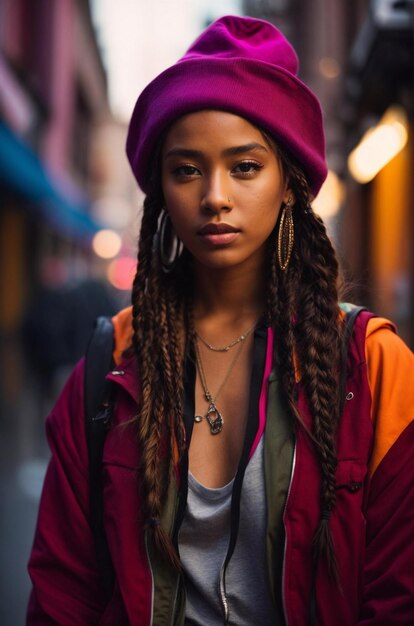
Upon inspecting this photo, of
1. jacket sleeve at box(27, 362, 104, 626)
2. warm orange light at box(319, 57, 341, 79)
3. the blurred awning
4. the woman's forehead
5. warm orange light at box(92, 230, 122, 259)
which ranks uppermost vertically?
warm orange light at box(92, 230, 122, 259)

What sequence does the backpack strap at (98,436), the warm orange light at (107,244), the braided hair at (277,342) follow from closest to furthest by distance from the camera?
the braided hair at (277,342)
the backpack strap at (98,436)
the warm orange light at (107,244)

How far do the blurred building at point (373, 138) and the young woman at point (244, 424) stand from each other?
40 cm

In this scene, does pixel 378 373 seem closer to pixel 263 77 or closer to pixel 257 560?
pixel 257 560

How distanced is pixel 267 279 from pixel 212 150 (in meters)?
0.42

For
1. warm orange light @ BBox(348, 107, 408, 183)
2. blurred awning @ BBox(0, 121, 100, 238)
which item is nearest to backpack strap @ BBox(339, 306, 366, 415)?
warm orange light @ BBox(348, 107, 408, 183)

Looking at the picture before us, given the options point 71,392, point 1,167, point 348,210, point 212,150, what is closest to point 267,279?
point 212,150

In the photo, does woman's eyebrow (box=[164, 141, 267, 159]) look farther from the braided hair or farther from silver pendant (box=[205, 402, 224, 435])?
silver pendant (box=[205, 402, 224, 435])

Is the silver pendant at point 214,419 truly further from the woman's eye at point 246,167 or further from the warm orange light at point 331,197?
A: the warm orange light at point 331,197

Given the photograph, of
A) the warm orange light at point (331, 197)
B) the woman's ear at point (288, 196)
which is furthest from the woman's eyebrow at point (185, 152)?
the warm orange light at point (331, 197)

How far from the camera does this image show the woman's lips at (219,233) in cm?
169

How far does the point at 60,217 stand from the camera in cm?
1544

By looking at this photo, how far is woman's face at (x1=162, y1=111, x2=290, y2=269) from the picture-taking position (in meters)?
1.65

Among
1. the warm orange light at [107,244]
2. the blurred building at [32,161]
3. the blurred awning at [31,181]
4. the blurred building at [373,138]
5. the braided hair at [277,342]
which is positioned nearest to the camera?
the braided hair at [277,342]

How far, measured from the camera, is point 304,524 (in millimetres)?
→ 1556
